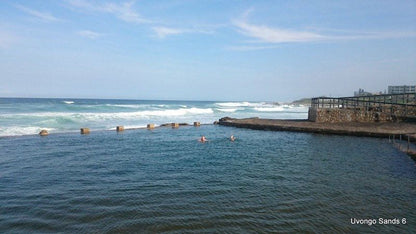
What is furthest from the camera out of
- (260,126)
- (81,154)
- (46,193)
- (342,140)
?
(260,126)

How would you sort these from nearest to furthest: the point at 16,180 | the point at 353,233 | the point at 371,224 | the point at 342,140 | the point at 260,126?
1. the point at 353,233
2. the point at 371,224
3. the point at 16,180
4. the point at 342,140
5. the point at 260,126

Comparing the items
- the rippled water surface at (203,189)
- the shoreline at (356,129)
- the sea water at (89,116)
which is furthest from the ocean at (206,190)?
the sea water at (89,116)

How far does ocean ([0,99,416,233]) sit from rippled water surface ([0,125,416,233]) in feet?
0.10

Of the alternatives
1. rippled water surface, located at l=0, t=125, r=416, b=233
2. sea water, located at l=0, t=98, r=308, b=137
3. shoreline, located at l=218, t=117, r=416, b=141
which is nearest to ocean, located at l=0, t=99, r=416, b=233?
rippled water surface, located at l=0, t=125, r=416, b=233

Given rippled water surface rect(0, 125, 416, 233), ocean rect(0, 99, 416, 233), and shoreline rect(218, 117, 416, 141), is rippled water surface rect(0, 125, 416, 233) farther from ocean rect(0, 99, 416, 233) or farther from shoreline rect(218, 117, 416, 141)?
shoreline rect(218, 117, 416, 141)

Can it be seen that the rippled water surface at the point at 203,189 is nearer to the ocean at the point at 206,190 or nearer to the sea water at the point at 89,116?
the ocean at the point at 206,190

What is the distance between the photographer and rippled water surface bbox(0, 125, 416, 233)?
7086 mm

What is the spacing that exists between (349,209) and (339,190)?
1647 mm

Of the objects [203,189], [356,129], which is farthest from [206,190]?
[356,129]

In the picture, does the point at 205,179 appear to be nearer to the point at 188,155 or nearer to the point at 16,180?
the point at 188,155

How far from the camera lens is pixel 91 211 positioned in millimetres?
7742

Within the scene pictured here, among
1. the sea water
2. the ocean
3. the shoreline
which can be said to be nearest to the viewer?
the ocean

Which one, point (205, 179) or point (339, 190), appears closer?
point (339, 190)

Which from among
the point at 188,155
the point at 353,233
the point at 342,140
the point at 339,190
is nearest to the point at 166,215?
the point at 353,233
